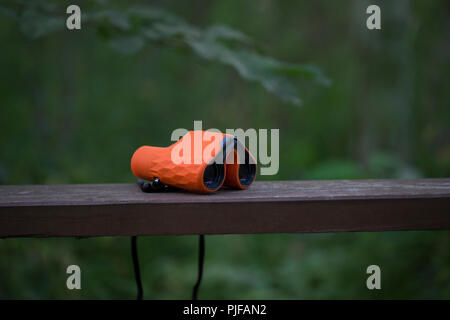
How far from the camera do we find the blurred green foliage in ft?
7.88

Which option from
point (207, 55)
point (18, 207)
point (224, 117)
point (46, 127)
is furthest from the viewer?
point (224, 117)

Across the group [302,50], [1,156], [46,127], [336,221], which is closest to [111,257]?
[1,156]

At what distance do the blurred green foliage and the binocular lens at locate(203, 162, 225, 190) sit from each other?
0.54m

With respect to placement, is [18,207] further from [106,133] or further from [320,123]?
[320,123]

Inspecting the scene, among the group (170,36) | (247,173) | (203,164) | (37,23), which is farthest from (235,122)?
(203,164)

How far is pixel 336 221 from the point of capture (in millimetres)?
1058

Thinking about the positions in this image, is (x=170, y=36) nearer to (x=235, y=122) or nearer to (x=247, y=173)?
(x=247, y=173)

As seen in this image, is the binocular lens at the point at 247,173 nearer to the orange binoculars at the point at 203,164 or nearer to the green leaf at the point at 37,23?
the orange binoculars at the point at 203,164

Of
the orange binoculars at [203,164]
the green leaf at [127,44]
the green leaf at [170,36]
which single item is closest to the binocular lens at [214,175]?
the orange binoculars at [203,164]

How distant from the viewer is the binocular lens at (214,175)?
1144mm

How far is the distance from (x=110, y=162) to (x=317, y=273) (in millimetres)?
2206

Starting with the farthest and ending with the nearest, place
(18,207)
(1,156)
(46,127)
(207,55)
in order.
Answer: (46,127) → (1,156) → (207,55) → (18,207)

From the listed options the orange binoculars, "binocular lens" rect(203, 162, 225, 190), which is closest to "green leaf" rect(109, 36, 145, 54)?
the orange binoculars

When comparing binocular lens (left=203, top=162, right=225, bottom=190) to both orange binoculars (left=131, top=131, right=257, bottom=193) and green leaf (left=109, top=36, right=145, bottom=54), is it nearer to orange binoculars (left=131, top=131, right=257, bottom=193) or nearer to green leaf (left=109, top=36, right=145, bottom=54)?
orange binoculars (left=131, top=131, right=257, bottom=193)
